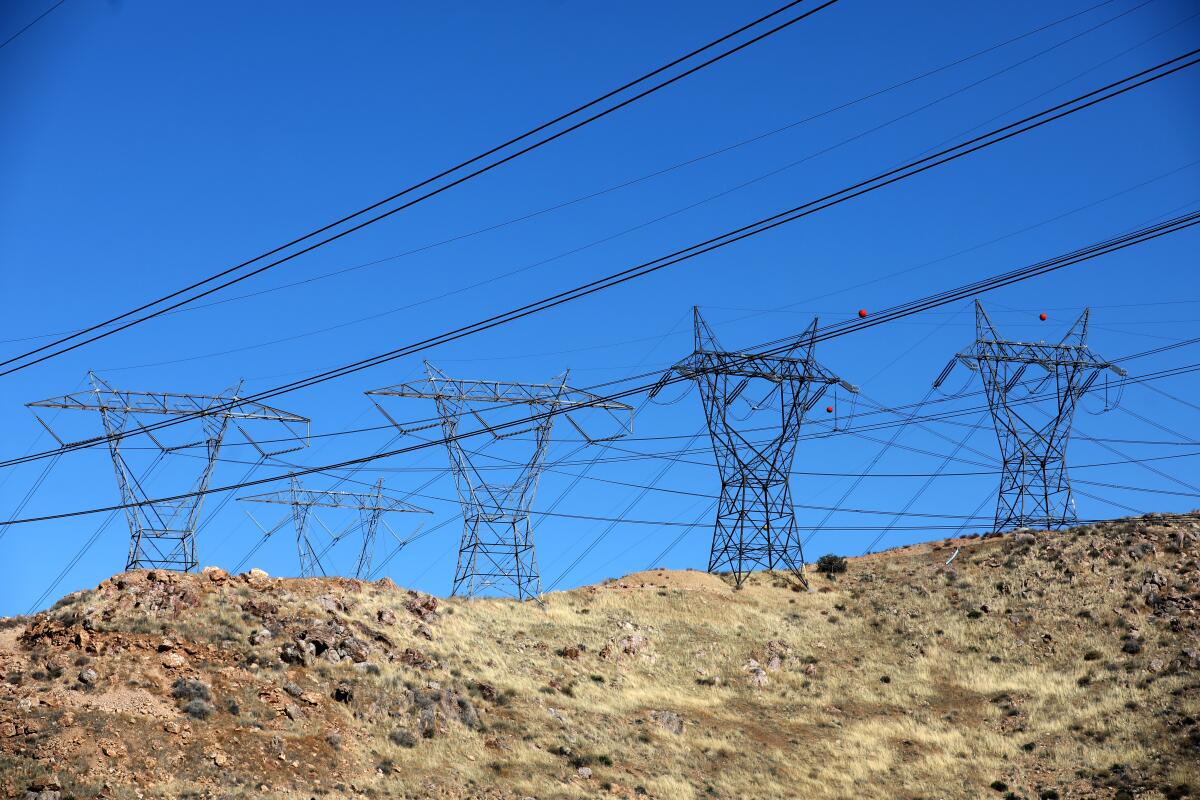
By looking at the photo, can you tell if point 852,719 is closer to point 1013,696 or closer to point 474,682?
point 1013,696

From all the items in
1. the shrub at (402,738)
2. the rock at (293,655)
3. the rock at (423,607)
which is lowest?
the shrub at (402,738)

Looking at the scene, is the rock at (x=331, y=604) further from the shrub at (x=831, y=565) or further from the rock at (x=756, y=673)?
the shrub at (x=831, y=565)

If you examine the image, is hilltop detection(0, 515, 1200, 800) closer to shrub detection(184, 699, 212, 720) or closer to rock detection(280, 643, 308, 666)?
rock detection(280, 643, 308, 666)

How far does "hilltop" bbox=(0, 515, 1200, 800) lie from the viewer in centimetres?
4047

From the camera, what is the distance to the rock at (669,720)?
49969mm

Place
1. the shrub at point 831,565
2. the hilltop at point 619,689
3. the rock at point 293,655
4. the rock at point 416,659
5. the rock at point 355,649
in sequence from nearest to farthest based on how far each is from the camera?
the hilltop at point 619,689 → the rock at point 293,655 → the rock at point 355,649 → the rock at point 416,659 → the shrub at point 831,565

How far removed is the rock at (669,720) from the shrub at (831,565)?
2860 centimetres

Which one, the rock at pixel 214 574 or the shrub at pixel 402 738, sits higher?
the rock at pixel 214 574

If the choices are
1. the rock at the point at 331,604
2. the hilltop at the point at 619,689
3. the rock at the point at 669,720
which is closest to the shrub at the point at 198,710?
the hilltop at the point at 619,689

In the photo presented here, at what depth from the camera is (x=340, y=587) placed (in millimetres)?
56875

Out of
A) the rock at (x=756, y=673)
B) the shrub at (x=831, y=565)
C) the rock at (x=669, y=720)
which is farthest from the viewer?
the shrub at (x=831, y=565)

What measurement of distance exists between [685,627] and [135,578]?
2833cm

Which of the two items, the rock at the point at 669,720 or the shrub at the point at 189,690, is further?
the rock at the point at 669,720

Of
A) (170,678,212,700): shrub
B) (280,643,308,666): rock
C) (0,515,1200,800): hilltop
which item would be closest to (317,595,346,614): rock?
(0,515,1200,800): hilltop
